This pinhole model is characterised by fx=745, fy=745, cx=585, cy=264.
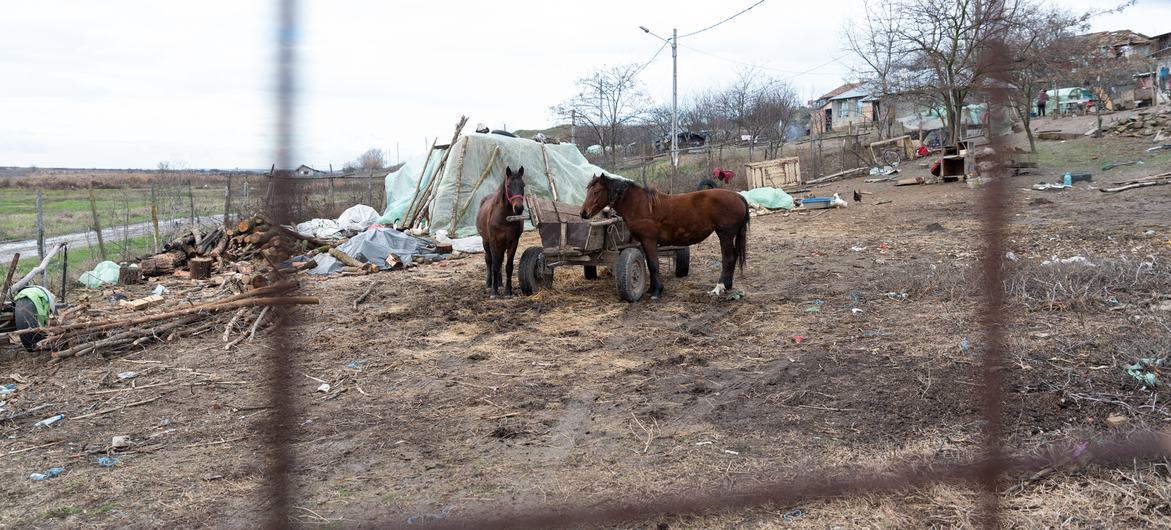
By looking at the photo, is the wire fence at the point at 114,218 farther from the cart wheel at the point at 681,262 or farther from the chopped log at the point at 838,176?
the chopped log at the point at 838,176

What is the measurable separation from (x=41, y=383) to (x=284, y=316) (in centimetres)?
653

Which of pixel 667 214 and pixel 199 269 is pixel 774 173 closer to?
pixel 667 214

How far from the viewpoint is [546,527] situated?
1.17 m

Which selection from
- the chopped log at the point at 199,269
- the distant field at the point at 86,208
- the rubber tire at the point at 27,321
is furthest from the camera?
the distant field at the point at 86,208

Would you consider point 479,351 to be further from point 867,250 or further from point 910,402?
point 867,250

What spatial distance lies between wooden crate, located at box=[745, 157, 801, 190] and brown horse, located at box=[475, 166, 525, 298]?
14.1 m

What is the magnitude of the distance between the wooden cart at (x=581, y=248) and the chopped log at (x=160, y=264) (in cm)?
729

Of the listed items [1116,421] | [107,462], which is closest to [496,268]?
[107,462]

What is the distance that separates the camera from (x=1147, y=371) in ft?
13.5

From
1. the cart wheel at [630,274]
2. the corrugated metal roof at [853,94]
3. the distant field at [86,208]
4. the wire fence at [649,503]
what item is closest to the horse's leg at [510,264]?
the cart wheel at [630,274]

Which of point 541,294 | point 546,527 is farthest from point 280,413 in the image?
point 541,294

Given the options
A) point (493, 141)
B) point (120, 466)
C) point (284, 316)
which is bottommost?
point (120, 466)

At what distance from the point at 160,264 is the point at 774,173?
1626 centimetres

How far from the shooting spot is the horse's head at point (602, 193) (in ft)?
25.7
